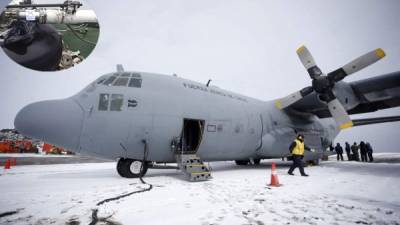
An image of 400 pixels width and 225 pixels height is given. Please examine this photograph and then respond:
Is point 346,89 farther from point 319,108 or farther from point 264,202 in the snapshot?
point 264,202

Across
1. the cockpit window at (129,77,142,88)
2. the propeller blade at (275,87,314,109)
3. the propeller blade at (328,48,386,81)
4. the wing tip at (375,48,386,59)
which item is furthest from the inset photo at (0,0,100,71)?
the wing tip at (375,48,386,59)

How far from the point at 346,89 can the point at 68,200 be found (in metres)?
12.4

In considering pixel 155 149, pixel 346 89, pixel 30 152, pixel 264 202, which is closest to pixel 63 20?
pixel 155 149

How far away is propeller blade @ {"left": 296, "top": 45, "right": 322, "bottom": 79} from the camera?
11.4 metres

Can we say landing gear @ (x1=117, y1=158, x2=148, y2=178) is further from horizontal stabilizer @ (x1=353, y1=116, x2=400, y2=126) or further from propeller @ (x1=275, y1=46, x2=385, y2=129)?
horizontal stabilizer @ (x1=353, y1=116, x2=400, y2=126)

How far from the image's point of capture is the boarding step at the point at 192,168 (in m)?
7.95

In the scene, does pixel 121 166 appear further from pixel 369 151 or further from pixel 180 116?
pixel 369 151

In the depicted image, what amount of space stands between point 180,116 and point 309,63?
23.1 feet

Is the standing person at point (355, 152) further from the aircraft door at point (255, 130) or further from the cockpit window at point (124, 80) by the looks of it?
the cockpit window at point (124, 80)

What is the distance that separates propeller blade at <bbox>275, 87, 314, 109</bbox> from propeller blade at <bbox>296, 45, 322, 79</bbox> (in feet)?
2.40

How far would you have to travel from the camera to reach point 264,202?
197 inches

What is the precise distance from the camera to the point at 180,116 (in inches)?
359

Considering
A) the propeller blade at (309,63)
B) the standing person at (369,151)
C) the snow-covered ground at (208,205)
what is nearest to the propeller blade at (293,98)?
the propeller blade at (309,63)

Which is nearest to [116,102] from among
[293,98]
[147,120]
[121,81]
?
[121,81]
